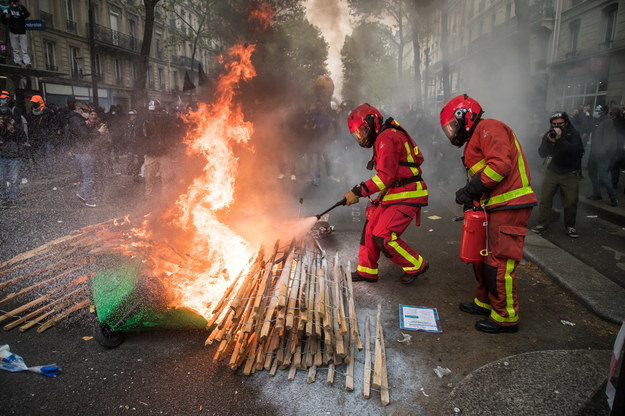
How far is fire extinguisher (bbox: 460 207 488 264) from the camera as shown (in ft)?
11.3

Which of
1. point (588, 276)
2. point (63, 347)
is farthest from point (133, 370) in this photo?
point (588, 276)

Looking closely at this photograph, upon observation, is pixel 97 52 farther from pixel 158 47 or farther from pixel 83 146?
pixel 83 146

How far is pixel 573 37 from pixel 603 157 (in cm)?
1978

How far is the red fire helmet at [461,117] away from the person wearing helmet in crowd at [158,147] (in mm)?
7000

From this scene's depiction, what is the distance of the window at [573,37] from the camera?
2283 cm

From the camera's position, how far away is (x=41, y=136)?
10750 mm

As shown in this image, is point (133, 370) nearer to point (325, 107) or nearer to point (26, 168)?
point (325, 107)

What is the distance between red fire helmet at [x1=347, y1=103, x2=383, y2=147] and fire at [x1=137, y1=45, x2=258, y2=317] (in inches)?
65.6

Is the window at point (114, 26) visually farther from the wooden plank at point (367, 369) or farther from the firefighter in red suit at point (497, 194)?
the wooden plank at point (367, 369)

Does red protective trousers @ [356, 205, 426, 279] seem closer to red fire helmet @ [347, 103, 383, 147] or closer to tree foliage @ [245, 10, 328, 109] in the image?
red fire helmet @ [347, 103, 383, 147]

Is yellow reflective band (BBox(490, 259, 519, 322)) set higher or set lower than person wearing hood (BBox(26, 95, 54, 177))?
lower

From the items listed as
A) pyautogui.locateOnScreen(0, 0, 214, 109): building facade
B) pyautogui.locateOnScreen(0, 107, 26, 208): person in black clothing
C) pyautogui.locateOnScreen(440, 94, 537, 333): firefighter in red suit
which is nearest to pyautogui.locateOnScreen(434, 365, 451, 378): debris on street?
pyautogui.locateOnScreen(440, 94, 537, 333): firefighter in red suit

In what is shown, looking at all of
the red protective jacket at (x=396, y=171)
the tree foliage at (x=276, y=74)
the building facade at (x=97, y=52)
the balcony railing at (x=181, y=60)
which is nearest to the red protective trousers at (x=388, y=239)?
the red protective jacket at (x=396, y=171)

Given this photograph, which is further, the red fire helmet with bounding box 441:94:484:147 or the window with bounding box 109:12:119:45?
the window with bounding box 109:12:119:45
